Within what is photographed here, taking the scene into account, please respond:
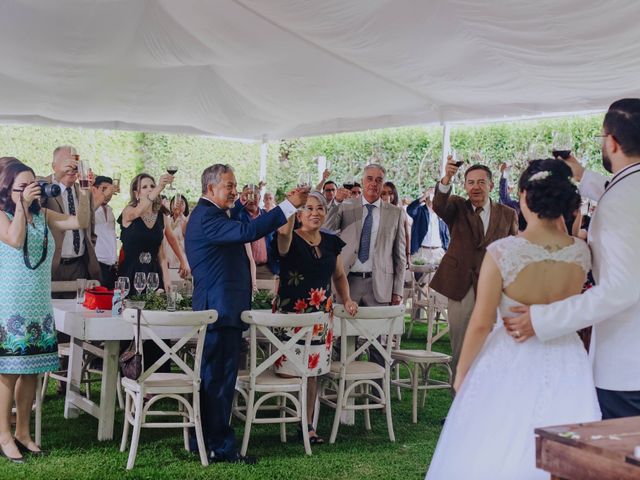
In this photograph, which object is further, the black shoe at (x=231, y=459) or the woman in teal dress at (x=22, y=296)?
the black shoe at (x=231, y=459)

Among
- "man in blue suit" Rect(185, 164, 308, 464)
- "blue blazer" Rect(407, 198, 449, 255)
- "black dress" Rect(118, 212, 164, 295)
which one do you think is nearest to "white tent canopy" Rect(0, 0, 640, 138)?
"blue blazer" Rect(407, 198, 449, 255)

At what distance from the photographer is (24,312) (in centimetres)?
474

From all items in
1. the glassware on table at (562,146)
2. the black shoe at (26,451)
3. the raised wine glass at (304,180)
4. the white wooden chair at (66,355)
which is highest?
the glassware on table at (562,146)

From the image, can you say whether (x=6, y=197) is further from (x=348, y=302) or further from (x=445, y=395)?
(x=445, y=395)

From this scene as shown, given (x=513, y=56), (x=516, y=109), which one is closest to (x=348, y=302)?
(x=513, y=56)

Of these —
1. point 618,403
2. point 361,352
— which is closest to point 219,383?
point 361,352

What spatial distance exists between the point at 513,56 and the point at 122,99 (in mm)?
5850

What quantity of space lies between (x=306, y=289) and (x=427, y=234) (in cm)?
766

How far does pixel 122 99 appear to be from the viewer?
11281mm

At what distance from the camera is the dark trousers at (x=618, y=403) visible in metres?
3.07

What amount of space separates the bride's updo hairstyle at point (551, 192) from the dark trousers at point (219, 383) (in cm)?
235

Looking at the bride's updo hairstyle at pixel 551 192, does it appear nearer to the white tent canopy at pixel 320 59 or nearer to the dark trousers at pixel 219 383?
the dark trousers at pixel 219 383

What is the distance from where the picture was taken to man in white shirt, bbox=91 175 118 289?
746cm

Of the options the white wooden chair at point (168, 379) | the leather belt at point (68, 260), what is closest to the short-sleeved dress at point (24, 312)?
the white wooden chair at point (168, 379)
